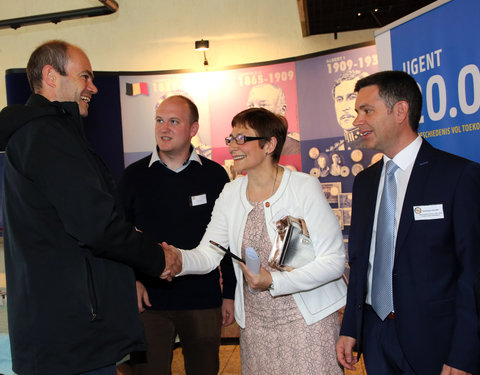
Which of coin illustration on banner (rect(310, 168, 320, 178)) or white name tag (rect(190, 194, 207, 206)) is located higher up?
coin illustration on banner (rect(310, 168, 320, 178))

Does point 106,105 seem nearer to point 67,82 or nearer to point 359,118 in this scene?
point 67,82

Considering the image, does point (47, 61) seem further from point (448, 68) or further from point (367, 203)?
point (448, 68)

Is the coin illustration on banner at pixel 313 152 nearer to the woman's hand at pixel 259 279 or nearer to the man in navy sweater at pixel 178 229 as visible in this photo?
the man in navy sweater at pixel 178 229

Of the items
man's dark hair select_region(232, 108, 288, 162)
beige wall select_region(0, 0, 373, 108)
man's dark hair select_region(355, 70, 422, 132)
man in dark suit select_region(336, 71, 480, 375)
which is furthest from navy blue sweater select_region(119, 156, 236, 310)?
beige wall select_region(0, 0, 373, 108)

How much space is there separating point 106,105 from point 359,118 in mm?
3743

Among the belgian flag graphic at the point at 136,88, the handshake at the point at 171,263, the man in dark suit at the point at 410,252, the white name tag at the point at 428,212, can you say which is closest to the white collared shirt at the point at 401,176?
the man in dark suit at the point at 410,252

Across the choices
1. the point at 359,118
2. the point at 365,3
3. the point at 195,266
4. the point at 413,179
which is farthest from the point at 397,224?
the point at 365,3

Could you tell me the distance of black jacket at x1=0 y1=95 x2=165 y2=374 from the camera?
1.80m

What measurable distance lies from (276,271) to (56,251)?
999 millimetres

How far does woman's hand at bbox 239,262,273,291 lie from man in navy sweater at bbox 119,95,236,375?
2.98 ft

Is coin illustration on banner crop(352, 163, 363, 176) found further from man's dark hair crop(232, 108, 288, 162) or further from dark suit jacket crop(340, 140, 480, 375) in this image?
dark suit jacket crop(340, 140, 480, 375)

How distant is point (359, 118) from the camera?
2277 mm

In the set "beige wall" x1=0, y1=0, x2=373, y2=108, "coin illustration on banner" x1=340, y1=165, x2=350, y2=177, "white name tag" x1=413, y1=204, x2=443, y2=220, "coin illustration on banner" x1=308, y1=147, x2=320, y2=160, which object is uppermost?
"beige wall" x1=0, y1=0, x2=373, y2=108

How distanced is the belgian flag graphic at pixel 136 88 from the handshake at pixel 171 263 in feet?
10.8
